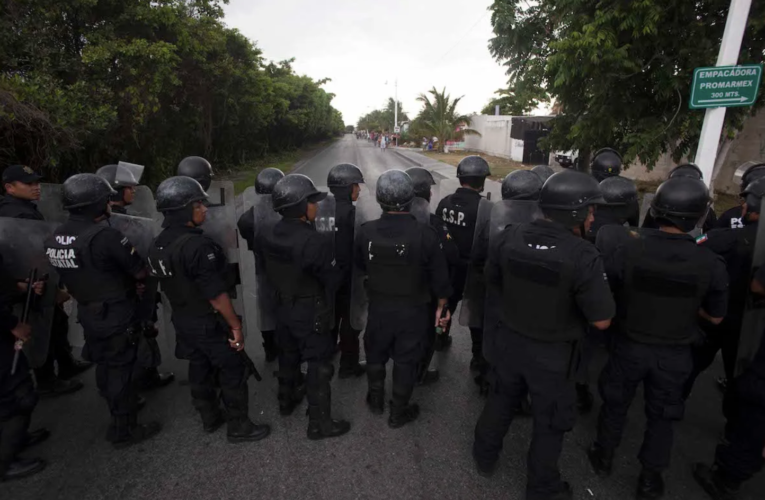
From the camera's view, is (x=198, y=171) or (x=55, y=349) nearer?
(x=55, y=349)

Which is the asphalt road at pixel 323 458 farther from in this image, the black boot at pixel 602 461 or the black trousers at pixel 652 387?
the black trousers at pixel 652 387

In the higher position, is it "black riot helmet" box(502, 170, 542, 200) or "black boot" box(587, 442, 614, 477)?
"black riot helmet" box(502, 170, 542, 200)

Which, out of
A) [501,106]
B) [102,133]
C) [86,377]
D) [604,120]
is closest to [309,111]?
[501,106]

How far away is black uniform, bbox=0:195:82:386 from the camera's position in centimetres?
317

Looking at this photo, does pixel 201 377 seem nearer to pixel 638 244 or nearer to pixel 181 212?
pixel 181 212

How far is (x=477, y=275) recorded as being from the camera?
11.7 ft

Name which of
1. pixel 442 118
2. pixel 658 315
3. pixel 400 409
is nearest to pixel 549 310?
pixel 658 315

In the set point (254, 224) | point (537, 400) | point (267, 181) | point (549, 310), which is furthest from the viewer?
point (267, 181)

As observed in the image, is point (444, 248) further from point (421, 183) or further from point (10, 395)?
point (10, 395)

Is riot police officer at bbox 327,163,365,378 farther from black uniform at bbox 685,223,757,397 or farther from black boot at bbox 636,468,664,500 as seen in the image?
black uniform at bbox 685,223,757,397

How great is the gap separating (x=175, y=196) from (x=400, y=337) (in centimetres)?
180

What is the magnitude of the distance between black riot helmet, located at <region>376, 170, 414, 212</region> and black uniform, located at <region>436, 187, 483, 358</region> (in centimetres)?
97

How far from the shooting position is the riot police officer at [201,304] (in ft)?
8.52

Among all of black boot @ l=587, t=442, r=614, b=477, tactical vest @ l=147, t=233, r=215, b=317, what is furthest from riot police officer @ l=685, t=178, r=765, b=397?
tactical vest @ l=147, t=233, r=215, b=317
